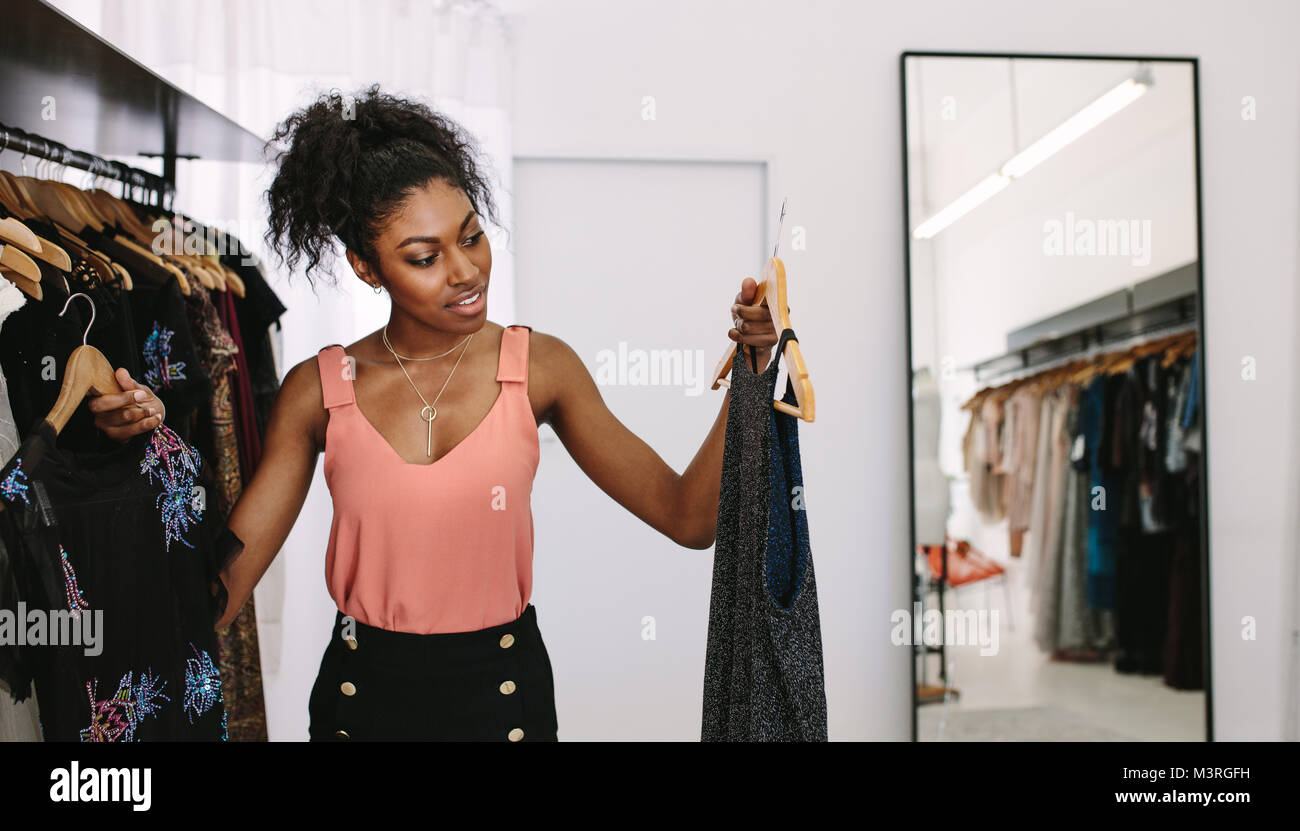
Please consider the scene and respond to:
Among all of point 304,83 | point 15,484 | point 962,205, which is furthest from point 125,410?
point 962,205

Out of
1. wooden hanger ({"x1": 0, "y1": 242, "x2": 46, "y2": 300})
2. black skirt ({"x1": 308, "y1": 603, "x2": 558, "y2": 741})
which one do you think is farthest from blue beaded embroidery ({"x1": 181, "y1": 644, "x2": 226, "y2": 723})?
wooden hanger ({"x1": 0, "y1": 242, "x2": 46, "y2": 300})

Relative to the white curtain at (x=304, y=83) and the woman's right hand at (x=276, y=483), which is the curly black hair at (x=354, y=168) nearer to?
the woman's right hand at (x=276, y=483)

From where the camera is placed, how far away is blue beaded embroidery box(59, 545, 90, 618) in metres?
1.19

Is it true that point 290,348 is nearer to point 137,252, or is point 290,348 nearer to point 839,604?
point 137,252

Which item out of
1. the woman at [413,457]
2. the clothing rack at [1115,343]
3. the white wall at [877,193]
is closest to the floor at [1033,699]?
the white wall at [877,193]

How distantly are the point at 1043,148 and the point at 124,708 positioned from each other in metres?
2.43

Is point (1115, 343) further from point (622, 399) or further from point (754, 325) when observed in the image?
point (754, 325)

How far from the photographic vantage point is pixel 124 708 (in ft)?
4.14

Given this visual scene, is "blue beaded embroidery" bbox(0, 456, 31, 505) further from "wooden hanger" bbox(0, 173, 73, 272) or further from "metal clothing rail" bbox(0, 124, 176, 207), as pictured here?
"metal clothing rail" bbox(0, 124, 176, 207)

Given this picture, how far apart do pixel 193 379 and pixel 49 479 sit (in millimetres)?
334

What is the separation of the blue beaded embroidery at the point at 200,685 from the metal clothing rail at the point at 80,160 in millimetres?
773

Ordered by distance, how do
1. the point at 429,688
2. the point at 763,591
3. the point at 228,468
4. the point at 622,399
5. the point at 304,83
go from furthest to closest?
the point at 622,399
the point at 304,83
the point at 228,468
the point at 429,688
the point at 763,591

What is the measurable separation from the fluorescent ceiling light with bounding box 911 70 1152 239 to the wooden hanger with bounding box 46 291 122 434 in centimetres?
193

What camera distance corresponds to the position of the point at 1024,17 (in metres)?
2.56
